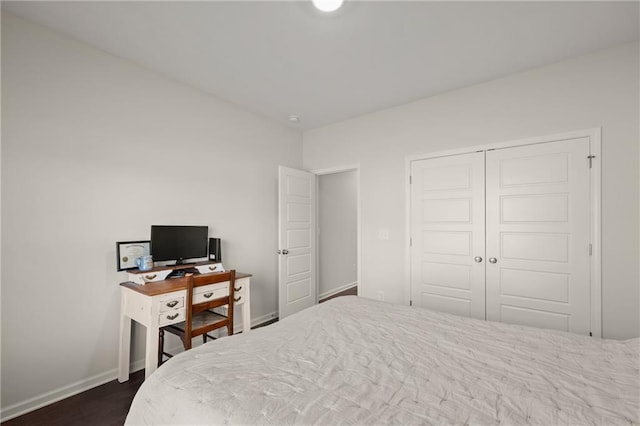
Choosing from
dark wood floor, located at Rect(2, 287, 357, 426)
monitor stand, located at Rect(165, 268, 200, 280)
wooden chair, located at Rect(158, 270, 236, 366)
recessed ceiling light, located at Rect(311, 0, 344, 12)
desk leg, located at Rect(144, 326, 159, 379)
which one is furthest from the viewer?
monitor stand, located at Rect(165, 268, 200, 280)

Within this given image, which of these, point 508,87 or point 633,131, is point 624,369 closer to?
point 633,131

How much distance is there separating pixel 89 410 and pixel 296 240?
8.22 feet

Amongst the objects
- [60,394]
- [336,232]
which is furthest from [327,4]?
[336,232]

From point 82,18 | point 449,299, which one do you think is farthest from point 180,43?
point 449,299

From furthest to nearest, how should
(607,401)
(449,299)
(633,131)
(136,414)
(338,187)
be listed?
(338,187) → (449,299) → (633,131) → (136,414) → (607,401)

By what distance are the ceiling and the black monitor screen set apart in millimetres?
1487

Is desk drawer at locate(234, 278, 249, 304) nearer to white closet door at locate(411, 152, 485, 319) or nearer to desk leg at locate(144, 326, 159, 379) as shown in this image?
desk leg at locate(144, 326, 159, 379)

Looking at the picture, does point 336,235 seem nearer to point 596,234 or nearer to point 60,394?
point 596,234

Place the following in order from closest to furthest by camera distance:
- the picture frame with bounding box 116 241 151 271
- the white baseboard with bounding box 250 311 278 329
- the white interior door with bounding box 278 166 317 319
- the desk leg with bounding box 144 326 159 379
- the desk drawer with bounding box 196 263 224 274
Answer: the desk leg with bounding box 144 326 159 379 → the picture frame with bounding box 116 241 151 271 → the desk drawer with bounding box 196 263 224 274 → the white baseboard with bounding box 250 311 278 329 → the white interior door with bounding box 278 166 317 319

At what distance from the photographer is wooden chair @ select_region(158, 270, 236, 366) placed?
213 cm

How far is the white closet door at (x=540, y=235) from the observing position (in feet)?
7.88

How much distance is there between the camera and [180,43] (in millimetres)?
2225

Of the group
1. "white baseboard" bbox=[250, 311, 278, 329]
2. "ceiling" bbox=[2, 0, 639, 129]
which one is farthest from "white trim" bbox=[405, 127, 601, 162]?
"white baseboard" bbox=[250, 311, 278, 329]

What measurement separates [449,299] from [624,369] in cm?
189
